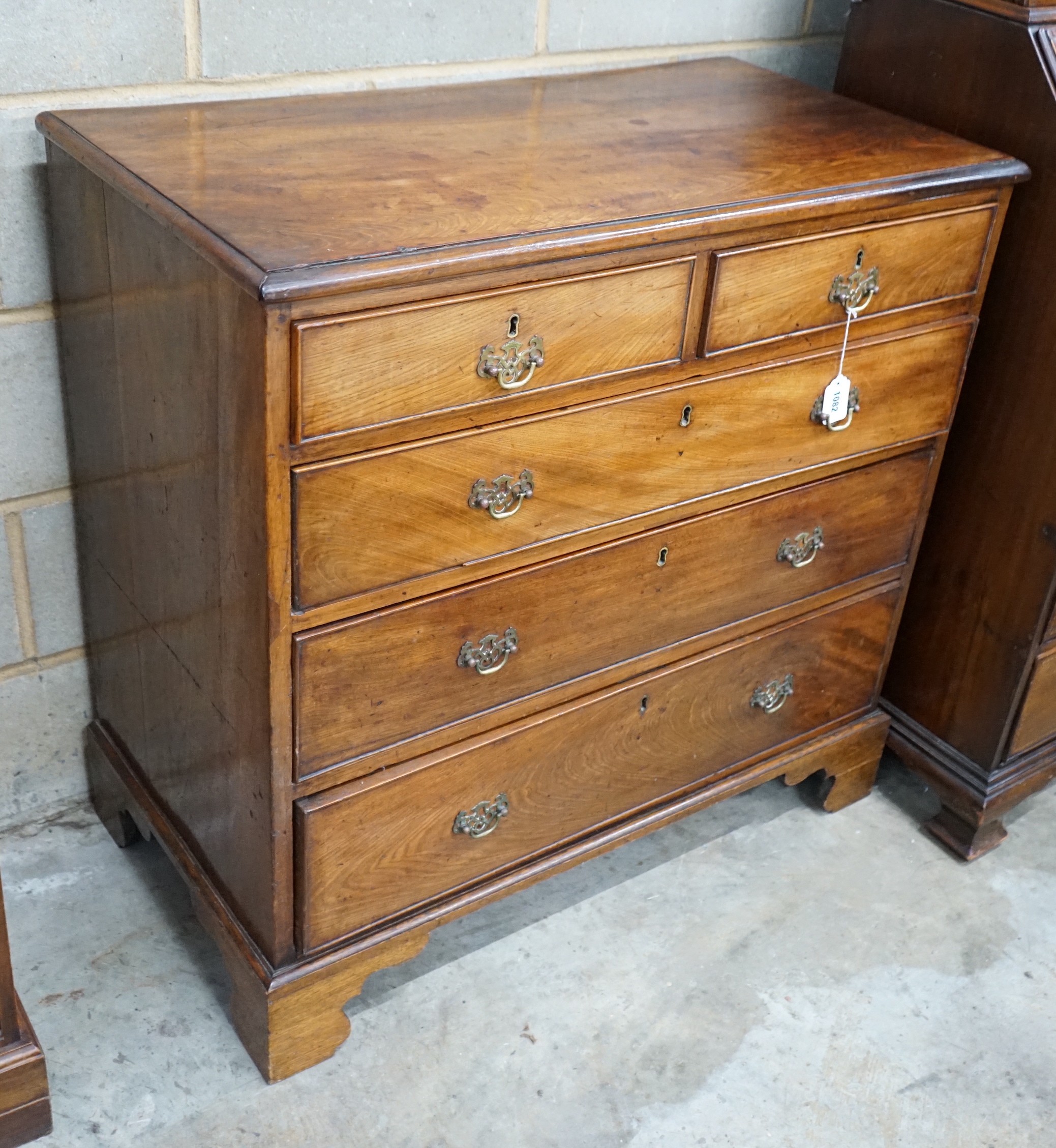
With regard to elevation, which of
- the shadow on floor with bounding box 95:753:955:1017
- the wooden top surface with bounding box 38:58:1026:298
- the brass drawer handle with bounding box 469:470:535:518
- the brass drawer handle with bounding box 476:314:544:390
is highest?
the wooden top surface with bounding box 38:58:1026:298

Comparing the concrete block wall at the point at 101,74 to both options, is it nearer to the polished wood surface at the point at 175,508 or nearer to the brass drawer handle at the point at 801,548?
the polished wood surface at the point at 175,508

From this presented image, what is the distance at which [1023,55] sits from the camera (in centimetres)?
184

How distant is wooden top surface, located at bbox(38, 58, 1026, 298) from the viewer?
136 cm

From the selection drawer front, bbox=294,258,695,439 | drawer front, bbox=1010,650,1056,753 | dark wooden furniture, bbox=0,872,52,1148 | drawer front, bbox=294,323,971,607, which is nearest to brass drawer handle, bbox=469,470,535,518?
drawer front, bbox=294,323,971,607

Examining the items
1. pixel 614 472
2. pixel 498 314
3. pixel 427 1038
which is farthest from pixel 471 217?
pixel 427 1038

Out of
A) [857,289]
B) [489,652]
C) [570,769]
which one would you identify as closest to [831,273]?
[857,289]

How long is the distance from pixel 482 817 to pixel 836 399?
755mm

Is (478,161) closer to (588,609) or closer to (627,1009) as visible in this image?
(588,609)

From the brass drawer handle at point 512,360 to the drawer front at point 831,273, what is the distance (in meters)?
0.27

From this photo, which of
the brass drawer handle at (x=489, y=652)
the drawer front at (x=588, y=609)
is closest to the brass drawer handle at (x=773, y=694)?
the drawer front at (x=588, y=609)

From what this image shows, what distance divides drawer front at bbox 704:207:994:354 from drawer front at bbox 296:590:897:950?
0.51 m

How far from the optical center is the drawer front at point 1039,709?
84.1 inches

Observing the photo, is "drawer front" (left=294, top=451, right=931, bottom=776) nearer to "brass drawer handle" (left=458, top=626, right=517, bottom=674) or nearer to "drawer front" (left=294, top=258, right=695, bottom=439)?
"brass drawer handle" (left=458, top=626, right=517, bottom=674)

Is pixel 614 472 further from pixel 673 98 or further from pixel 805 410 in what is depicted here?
pixel 673 98
